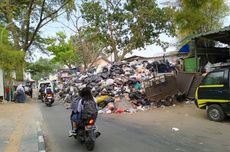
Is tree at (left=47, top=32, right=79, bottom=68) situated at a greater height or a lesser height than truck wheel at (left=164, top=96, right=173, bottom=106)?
greater

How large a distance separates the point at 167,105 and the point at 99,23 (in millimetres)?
18948

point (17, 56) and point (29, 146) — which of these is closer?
point (29, 146)

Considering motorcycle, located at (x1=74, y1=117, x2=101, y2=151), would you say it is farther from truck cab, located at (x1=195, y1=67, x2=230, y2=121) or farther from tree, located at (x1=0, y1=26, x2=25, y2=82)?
tree, located at (x1=0, y1=26, x2=25, y2=82)

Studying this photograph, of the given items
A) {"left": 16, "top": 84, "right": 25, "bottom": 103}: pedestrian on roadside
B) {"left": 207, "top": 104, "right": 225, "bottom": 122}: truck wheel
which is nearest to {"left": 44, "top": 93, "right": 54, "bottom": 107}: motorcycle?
{"left": 16, "top": 84, "right": 25, "bottom": 103}: pedestrian on roadside

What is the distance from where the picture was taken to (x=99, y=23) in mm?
35156

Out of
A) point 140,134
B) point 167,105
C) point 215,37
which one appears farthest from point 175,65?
point 140,134

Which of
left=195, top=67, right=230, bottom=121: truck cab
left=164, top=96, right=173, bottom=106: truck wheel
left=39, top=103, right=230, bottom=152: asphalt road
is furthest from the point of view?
left=164, top=96, right=173, bottom=106: truck wheel

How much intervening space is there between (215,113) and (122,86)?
9544 mm

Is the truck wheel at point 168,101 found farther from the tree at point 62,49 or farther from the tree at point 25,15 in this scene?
the tree at point 62,49

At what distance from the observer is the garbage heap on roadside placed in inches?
724

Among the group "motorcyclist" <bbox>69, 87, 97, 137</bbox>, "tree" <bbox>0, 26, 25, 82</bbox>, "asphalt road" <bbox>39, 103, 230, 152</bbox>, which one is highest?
"tree" <bbox>0, 26, 25, 82</bbox>

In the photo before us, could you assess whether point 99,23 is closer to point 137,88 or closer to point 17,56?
point 17,56

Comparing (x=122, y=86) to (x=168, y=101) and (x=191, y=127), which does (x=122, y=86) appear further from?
(x=191, y=127)

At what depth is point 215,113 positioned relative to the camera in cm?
1233
